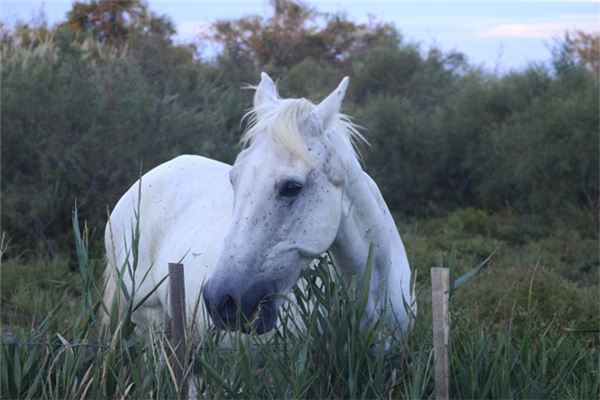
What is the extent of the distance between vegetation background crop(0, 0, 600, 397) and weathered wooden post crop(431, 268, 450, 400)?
9.25ft

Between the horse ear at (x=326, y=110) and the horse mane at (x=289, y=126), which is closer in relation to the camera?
the horse mane at (x=289, y=126)

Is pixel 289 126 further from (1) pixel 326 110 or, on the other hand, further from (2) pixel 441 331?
(2) pixel 441 331

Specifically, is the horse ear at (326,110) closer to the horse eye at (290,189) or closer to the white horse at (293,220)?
the white horse at (293,220)

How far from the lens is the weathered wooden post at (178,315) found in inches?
112

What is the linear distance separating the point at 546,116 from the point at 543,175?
0.73 meters

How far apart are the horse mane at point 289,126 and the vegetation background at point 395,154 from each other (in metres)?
2.71

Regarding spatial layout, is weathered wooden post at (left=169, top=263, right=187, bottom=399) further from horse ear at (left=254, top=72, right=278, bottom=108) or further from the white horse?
horse ear at (left=254, top=72, right=278, bottom=108)

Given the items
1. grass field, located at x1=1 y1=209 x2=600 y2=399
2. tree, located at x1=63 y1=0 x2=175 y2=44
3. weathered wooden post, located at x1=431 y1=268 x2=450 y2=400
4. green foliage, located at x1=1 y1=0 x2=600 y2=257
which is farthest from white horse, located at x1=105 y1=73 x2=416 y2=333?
tree, located at x1=63 y1=0 x2=175 y2=44

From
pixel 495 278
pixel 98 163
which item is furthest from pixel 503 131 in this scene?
pixel 98 163

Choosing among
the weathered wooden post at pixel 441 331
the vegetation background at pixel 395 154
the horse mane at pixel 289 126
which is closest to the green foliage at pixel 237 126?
the vegetation background at pixel 395 154

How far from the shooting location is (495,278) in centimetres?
698

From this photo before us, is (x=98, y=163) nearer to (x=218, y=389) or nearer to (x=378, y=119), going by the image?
(x=378, y=119)

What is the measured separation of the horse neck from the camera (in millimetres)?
3211

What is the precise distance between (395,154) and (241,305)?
8.76 metres
